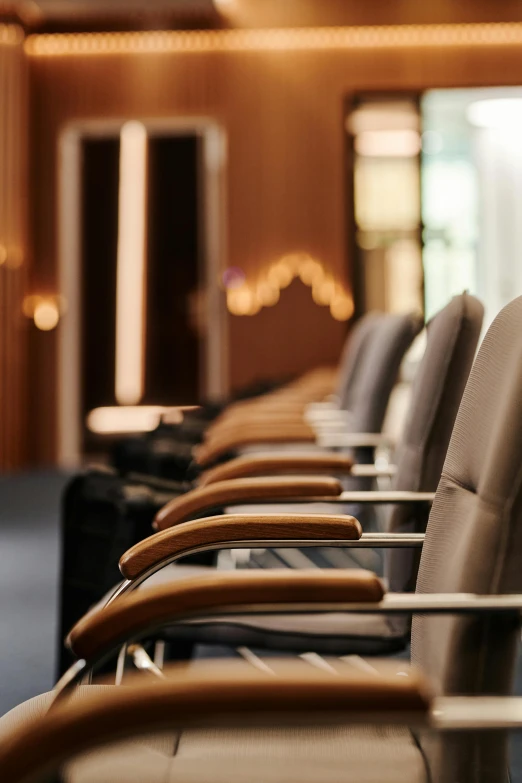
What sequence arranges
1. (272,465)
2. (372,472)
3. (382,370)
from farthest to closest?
1. (382,370)
2. (372,472)
3. (272,465)

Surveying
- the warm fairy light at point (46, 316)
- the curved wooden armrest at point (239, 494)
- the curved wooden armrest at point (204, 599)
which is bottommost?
the curved wooden armrest at point (204, 599)

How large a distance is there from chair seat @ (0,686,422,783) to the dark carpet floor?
25.9 inches

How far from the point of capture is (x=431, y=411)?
5.32ft

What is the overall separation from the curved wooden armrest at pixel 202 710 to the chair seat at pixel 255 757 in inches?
11.6

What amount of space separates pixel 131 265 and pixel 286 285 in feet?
6.22

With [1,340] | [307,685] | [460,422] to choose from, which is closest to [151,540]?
[460,422]

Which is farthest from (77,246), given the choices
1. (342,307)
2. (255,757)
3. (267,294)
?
(255,757)

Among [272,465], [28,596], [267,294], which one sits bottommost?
[28,596]

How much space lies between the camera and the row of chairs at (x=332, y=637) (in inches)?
28.0

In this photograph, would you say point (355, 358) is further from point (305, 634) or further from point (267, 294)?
point (267, 294)

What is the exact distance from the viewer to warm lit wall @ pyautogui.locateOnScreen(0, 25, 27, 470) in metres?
7.41

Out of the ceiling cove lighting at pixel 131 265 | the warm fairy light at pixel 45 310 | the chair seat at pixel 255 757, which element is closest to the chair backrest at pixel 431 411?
the chair seat at pixel 255 757

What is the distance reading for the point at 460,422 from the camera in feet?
4.07

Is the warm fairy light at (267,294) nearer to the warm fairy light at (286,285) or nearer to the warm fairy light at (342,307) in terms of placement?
the warm fairy light at (286,285)
